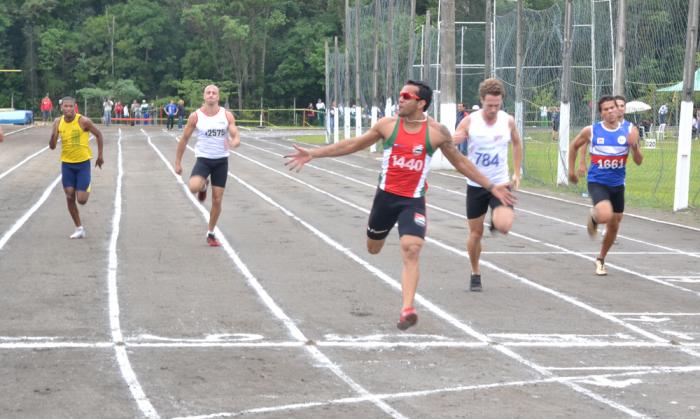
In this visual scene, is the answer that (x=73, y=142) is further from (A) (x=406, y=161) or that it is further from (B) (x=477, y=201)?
(A) (x=406, y=161)

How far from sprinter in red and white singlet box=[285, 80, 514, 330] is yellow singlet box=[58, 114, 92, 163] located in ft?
25.2

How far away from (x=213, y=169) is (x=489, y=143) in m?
4.93

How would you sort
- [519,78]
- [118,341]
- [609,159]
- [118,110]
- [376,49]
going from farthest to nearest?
[118,110] < [376,49] < [519,78] < [609,159] < [118,341]

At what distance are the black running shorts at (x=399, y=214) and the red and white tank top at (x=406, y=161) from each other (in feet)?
0.18

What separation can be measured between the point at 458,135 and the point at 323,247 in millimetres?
4162

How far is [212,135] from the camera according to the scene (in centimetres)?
1550

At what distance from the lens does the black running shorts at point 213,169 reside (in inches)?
605

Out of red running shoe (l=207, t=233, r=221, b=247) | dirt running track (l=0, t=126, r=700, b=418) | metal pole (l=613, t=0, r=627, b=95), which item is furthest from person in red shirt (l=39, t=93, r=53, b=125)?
red running shoe (l=207, t=233, r=221, b=247)

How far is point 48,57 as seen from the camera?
85.7 m

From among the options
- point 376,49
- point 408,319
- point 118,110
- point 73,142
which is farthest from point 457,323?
point 118,110

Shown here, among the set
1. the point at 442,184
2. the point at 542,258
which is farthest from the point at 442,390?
the point at 442,184

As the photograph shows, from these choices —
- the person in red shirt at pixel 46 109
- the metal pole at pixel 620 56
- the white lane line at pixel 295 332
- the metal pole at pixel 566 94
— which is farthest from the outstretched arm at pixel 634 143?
the person in red shirt at pixel 46 109

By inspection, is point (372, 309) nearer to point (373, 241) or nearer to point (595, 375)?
point (373, 241)

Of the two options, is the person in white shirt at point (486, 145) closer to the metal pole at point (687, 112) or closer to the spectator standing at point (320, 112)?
the metal pole at point (687, 112)
